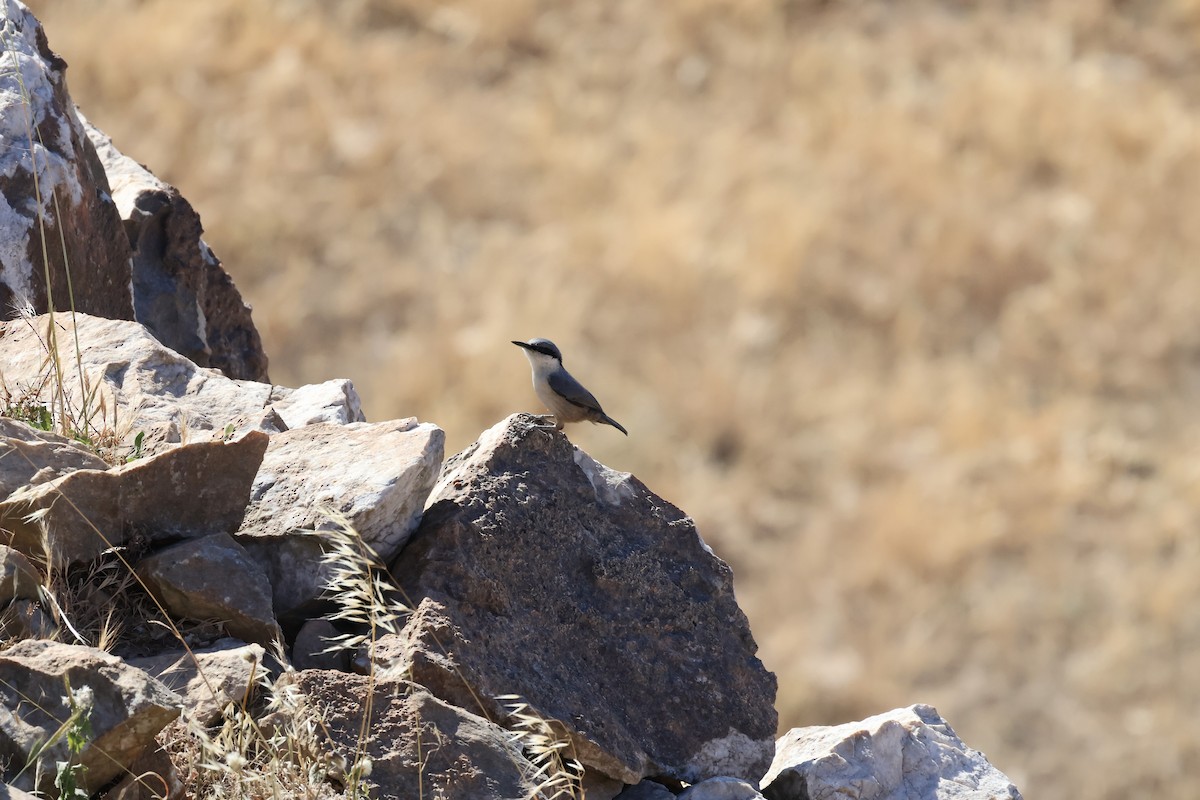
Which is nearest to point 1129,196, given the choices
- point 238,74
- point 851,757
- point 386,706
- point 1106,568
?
point 1106,568

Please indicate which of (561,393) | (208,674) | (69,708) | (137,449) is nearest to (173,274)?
(561,393)

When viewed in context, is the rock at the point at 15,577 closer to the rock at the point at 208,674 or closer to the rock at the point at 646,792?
the rock at the point at 208,674

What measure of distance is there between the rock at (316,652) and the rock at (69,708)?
70 centimetres

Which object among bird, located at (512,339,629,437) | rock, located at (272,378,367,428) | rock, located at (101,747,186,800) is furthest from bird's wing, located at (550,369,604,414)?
rock, located at (101,747,186,800)

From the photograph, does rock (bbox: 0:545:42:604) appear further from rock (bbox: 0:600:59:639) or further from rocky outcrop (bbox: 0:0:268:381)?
rocky outcrop (bbox: 0:0:268:381)

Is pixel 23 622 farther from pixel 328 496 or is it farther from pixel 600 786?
pixel 600 786

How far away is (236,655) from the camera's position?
3.79 m

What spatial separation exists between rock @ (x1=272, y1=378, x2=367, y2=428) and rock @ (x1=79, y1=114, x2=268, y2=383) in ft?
2.51

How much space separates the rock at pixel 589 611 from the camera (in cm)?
425

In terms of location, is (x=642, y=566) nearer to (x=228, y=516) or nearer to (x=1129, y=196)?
(x=228, y=516)

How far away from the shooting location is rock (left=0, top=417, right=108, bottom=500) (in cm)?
398

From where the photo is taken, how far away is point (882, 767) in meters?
4.66

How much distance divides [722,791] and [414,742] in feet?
3.29

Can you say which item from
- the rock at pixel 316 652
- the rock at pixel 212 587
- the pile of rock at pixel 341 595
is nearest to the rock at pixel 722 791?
the pile of rock at pixel 341 595
